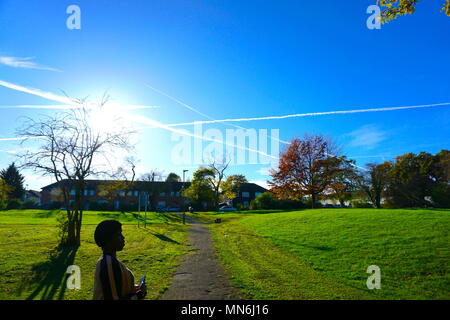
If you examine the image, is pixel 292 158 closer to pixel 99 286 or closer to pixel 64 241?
pixel 64 241

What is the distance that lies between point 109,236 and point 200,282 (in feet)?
17.9

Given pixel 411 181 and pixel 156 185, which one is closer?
pixel 411 181

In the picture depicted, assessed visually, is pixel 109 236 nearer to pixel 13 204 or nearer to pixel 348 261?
pixel 348 261

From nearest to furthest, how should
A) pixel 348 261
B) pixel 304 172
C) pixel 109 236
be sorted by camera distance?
pixel 109 236 < pixel 348 261 < pixel 304 172

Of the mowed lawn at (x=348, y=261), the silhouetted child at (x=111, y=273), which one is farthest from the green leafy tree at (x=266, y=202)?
the silhouetted child at (x=111, y=273)

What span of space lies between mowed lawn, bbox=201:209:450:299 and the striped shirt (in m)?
4.56

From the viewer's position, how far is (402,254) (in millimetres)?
10000

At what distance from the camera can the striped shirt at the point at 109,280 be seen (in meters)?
2.72

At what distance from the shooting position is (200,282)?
24.9 ft

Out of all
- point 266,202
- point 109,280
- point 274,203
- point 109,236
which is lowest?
point 274,203

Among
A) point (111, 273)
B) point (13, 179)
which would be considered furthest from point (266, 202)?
point (13, 179)

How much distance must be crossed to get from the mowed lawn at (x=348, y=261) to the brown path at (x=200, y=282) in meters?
0.43

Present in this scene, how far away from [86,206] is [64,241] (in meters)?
53.0
